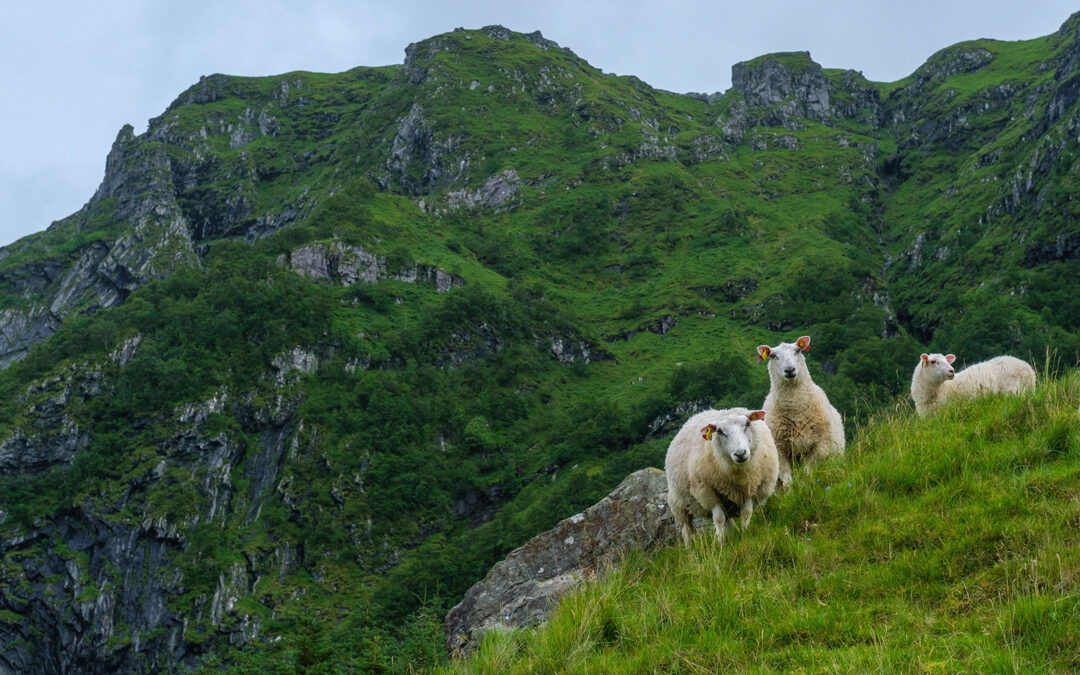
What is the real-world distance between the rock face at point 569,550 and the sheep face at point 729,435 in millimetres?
2609

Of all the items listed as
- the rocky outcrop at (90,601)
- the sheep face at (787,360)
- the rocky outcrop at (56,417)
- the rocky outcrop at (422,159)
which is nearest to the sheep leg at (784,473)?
the sheep face at (787,360)

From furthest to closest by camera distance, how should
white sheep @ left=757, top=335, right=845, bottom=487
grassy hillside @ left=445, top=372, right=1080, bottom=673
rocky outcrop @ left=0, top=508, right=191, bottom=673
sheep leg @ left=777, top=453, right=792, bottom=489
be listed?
rocky outcrop @ left=0, top=508, right=191, bottom=673 < white sheep @ left=757, top=335, right=845, bottom=487 < sheep leg @ left=777, top=453, right=792, bottom=489 < grassy hillside @ left=445, top=372, right=1080, bottom=673

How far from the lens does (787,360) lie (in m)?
10.8

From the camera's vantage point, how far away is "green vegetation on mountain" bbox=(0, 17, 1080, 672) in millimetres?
77750

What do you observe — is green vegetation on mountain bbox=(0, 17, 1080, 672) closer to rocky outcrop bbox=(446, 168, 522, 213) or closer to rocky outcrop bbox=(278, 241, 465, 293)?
rocky outcrop bbox=(278, 241, 465, 293)

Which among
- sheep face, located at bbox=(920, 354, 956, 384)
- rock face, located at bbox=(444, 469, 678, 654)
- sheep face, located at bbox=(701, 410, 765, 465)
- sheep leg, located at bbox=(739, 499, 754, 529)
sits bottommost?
rock face, located at bbox=(444, 469, 678, 654)

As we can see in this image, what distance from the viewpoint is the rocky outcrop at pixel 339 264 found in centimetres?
11875

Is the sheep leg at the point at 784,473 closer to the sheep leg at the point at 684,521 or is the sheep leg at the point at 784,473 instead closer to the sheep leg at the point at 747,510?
the sheep leg at the point at 747,510

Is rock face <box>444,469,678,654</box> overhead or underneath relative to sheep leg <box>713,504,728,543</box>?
underneath

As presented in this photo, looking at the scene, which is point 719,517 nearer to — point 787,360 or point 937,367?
point 787,360

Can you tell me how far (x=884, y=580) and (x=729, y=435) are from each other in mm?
2825

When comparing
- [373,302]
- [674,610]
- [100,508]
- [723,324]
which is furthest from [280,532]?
[674,610]

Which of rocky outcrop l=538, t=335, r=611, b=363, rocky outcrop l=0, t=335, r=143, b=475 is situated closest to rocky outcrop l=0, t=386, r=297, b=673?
rocky outcrop l=0, t=335, r=143, b=475

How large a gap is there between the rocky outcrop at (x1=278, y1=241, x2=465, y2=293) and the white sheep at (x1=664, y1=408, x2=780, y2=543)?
11389 cm
